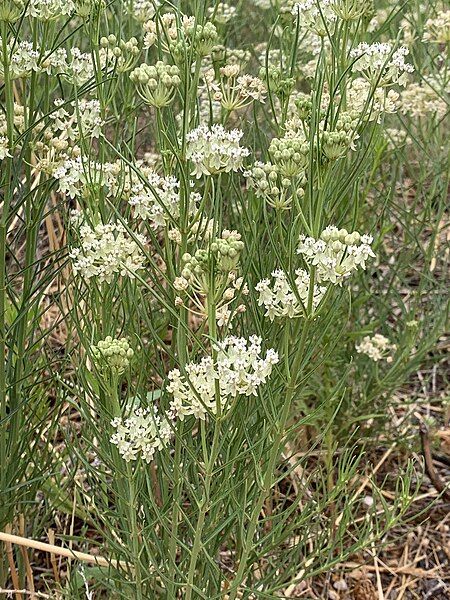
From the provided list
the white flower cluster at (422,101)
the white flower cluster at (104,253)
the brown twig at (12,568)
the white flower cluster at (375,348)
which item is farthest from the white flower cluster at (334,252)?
the white flower cluster at (422,101)

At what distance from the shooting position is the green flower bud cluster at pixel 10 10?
1.55 m

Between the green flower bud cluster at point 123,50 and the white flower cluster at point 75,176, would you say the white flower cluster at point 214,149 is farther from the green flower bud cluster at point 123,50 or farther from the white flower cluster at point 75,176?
the green flower bud cluster at point 123,50

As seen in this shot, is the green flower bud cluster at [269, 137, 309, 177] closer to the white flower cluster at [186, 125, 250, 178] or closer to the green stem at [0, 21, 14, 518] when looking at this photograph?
the white flower cluster at [186, 125, 250, 178]

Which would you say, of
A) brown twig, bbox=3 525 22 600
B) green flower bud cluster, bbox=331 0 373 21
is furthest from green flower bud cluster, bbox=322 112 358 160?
brown twig, bbox=3 525 22 600

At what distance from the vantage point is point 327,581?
93.5 inches

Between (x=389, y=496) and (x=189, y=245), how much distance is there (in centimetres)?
163

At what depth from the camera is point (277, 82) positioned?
5.58ft

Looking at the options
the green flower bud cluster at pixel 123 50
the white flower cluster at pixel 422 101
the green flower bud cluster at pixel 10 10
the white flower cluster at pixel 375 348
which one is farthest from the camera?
the white flower cluster at pixel 422 101

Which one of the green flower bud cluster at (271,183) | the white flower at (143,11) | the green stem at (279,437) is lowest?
the green stem at (279,437)

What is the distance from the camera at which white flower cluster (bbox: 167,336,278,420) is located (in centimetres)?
127

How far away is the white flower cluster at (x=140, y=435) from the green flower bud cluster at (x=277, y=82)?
673 millimetres

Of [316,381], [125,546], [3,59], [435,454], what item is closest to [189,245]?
[3,59]

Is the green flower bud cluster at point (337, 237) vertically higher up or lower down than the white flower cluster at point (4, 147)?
lower down

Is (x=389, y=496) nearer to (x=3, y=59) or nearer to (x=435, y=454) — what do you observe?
(x=435, y=454)
